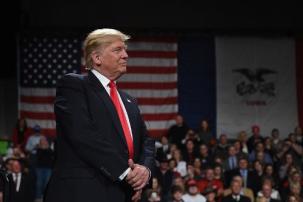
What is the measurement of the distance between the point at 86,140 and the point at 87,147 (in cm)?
2

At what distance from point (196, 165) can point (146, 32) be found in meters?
4.13

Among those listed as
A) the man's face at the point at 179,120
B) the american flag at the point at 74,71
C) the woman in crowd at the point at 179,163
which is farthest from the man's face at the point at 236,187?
the american flag at the point at 74,71

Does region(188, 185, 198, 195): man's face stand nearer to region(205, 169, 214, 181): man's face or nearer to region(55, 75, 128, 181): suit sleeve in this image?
region(205, 169, 214, 181): man's face

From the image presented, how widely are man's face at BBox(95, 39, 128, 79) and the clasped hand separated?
330 millimetres

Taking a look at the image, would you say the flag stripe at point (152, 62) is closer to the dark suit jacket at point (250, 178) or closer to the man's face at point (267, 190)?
the dark suit jacket at point (250, 178)

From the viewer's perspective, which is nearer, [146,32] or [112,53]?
[112,53]

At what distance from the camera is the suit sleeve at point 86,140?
2.39 m

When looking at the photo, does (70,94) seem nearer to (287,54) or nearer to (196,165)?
(196,165)

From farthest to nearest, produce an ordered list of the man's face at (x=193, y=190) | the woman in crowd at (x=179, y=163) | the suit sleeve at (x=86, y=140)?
the woman in crowd at (x=179, y=163) < the man's face at (x=193, y=190) < the suit sleeve at (x=86, y=140)

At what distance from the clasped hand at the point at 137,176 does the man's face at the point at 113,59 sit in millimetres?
330

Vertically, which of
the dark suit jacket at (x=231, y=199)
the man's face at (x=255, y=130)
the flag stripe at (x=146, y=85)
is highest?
the flag stripe at (x=146, y=85)

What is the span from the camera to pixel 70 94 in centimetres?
247

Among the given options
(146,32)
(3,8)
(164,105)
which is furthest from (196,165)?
(3,8)

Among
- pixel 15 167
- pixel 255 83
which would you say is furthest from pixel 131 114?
pixel 255 83
